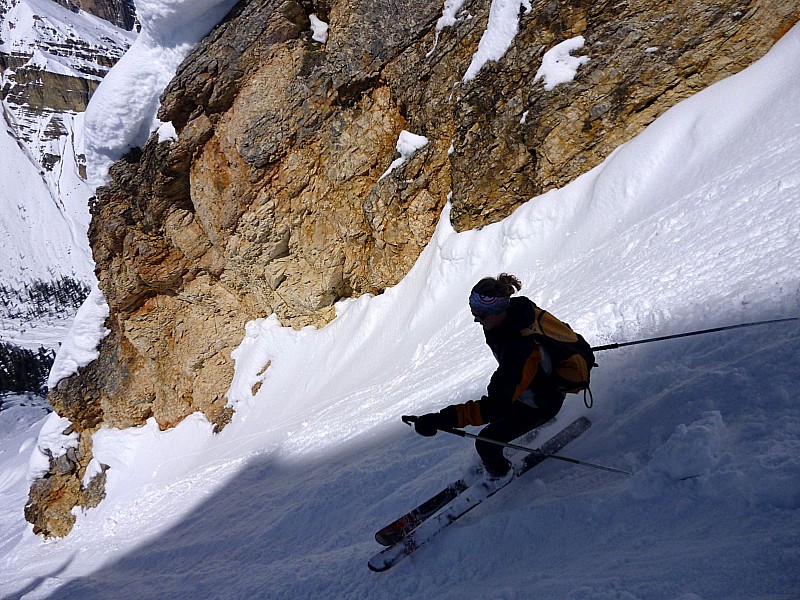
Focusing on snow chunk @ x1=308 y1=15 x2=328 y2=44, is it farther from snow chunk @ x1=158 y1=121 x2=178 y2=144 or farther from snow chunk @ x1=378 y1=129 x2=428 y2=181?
snow chunk @ x1=158 y1=121 x2=178 y2=144

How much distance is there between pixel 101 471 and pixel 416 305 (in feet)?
47.2

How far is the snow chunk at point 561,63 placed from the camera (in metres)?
9.16

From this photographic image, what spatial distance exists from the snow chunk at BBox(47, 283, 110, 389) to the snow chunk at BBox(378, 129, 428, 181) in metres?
13.8

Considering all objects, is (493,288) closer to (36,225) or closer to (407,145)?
(407,145)

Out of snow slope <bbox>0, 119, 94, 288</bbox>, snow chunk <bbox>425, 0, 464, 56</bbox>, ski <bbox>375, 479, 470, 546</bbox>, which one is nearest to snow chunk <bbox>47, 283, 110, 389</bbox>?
snow chunk <bbox>425, 0, 464, 56</bbox>

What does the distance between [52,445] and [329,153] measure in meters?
16.8

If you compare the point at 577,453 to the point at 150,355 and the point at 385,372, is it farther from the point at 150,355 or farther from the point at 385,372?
the point at 150,355

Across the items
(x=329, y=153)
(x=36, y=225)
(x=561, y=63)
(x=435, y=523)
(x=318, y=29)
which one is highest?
(x=36, y=225)

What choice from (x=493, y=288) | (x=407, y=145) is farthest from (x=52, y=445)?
(x=493, y=288)

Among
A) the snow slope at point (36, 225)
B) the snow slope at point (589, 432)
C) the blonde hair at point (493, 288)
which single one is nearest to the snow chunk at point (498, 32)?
the snow slope at point (589, 432)

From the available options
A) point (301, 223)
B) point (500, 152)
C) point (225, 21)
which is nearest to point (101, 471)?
point (301, 223)

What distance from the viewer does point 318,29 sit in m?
13.1

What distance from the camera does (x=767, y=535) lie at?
2260 mm

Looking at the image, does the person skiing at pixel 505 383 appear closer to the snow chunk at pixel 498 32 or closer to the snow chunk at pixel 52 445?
the snow chunk at pixel 498 32
